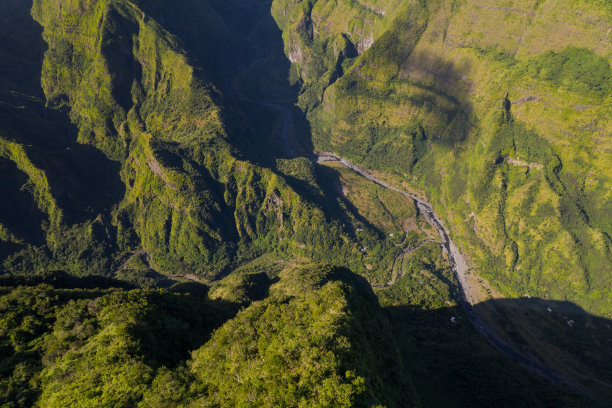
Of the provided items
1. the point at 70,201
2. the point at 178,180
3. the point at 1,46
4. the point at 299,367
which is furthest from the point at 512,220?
the point at 1,46

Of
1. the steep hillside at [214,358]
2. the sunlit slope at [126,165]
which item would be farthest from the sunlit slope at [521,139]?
the steep hillside at [214,358]

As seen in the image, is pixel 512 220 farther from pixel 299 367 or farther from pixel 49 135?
pixel 49 135

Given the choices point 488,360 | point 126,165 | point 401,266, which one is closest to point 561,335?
point 488,360

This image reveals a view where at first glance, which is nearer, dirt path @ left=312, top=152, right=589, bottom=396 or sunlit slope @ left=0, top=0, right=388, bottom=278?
dirt path @ left=312, top=152, right=589, bottom=396

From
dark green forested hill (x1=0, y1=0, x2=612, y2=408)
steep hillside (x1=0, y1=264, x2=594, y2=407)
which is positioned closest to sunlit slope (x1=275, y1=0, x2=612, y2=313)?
dark green forested hill (x1=0, y1=0, x2=612, y2=408)

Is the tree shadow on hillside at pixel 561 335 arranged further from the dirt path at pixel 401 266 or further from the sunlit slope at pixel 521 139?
the dirt path at pixel 401 266

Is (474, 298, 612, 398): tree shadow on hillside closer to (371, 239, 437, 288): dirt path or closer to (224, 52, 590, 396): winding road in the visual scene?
(224, 52, 590, 396): winding road
